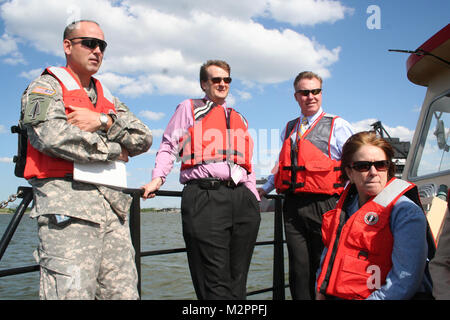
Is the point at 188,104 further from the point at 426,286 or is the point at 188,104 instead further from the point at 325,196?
the point at 426,286

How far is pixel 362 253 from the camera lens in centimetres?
184

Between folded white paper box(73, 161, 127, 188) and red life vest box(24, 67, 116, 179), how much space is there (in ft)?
0.15

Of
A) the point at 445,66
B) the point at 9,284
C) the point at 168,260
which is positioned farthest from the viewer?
the point at 168,260

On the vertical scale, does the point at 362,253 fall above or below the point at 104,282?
above

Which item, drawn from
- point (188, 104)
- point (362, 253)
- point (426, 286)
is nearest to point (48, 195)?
point (188, 104)

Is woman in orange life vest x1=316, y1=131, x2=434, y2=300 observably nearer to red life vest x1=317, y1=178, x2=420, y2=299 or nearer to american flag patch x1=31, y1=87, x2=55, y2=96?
red life vest x1=317, y1=178, x2=420, y2=299

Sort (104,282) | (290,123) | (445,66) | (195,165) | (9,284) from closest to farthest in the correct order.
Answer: (104,282) → (195,165) → (290,123) → (445,66) → (9,284)

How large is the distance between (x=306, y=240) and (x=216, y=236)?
2.75 ft

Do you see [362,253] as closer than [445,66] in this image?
Yes

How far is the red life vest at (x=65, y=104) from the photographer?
192cm

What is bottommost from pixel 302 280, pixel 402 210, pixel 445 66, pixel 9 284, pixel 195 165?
pixel 9 284

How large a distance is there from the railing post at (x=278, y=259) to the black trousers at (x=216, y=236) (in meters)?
1.26

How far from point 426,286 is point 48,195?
1807 mm

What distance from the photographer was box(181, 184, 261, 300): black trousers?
2.39 m
